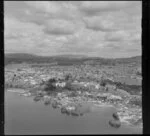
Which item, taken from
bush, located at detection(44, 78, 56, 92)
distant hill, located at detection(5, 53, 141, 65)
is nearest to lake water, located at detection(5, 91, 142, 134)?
bush, located at detection(44, 78, 56, 92)

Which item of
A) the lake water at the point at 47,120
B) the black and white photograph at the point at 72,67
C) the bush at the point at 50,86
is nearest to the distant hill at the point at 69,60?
the black and white photograph at the point at 72,67

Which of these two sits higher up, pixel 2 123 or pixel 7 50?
pixel 7 50

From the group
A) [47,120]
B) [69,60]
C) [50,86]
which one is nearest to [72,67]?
[69,60]

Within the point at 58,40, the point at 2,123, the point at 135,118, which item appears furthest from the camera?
the point at 58,40

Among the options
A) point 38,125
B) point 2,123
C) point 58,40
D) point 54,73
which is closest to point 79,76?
point 54,73

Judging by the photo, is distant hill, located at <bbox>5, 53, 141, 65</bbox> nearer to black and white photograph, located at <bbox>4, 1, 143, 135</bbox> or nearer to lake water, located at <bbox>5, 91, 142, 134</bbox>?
black and white photograph, located at <bbox>4, 1, 143, 135</bbox>

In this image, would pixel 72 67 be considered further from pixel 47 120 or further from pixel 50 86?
pixel 47 120

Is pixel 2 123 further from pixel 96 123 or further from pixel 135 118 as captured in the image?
pixel 135 118

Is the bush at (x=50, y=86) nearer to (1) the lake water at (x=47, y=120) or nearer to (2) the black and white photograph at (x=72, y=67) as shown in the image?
(2) the black and white photograph at (x=72, y=67)
